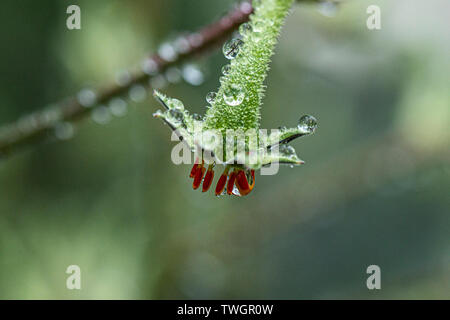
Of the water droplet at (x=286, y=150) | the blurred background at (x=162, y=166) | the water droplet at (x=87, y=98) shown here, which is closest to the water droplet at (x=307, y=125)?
the water droplet at (x=286, y=150)

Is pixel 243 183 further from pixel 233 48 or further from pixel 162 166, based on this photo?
pixel 162 166

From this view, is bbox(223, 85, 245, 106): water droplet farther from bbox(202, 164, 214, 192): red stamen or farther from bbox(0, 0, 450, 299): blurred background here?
bbox(0, 0, 450, 299): blurred background

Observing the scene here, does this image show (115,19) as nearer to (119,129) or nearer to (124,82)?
(119,129)

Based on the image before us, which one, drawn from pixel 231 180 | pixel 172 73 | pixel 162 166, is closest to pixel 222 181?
pixel 231 180

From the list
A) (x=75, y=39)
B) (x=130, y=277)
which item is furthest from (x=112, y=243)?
(x=75, y=39)

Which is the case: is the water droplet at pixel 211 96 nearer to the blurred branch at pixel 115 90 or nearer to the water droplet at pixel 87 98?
the blurred branch at pixel 115 90

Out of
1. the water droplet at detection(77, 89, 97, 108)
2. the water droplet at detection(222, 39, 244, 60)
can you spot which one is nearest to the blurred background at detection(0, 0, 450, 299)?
the water droplet at detection(77, 89, 97, 108)
